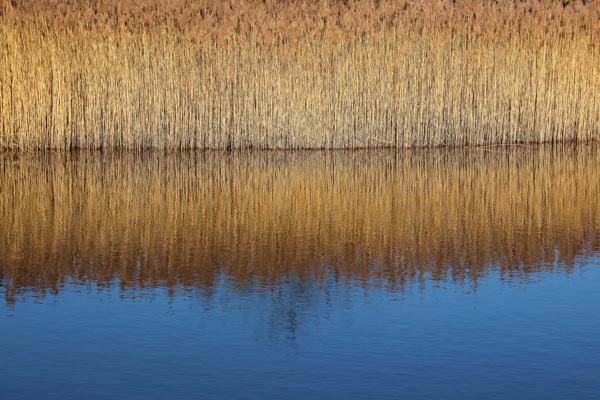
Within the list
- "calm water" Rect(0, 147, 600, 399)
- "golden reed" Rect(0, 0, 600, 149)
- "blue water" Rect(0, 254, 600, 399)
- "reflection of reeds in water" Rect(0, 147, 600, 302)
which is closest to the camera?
"blue water" Rect(0, 254, 600, 399)

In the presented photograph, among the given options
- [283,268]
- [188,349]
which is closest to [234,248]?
[283,268]

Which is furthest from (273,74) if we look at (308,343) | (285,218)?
(308,343)

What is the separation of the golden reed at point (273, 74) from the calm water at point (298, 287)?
3.04 m

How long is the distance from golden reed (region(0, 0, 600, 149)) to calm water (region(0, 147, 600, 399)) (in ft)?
9.97

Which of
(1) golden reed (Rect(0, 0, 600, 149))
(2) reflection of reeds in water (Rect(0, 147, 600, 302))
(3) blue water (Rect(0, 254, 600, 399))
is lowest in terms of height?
(3) blue water (Rect(0, 254, 600, 399))

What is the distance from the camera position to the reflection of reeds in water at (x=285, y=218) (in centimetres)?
709

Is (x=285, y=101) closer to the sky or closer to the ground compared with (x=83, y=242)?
closer to the sky

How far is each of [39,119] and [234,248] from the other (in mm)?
7829

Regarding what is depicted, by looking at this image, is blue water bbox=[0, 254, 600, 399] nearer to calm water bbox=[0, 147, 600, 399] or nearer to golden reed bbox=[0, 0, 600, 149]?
calm water bbox=[0, 147, 600, 399]

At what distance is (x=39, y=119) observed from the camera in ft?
47.8

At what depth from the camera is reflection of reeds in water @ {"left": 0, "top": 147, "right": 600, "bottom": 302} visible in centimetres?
709

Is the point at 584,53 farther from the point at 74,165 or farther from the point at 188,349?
the point at 188,349

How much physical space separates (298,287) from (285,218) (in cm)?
275

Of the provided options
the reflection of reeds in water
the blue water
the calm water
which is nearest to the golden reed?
the reflection of reeds in water
